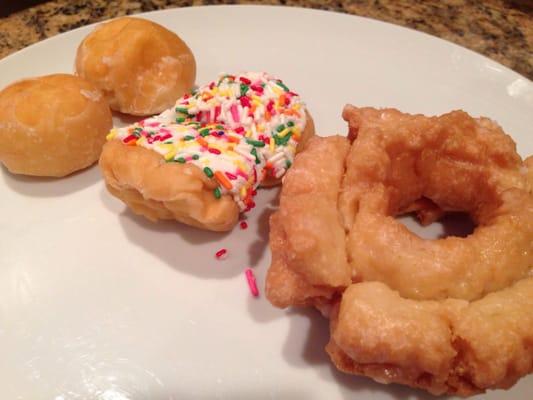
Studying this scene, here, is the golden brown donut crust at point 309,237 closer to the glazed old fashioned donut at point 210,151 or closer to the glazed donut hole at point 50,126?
the glazed old fashioned donut at point 210,151

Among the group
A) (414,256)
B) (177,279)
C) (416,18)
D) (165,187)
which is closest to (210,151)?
(165,187)

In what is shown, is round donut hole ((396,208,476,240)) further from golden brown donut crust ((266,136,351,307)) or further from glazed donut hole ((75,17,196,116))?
glazed donut hole ((75,17,196,116))

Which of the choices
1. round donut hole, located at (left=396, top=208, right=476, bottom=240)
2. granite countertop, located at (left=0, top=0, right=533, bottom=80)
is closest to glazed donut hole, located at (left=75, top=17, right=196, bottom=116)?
granite countertop, located at (left=0, top=0, right=533, bottom=80)

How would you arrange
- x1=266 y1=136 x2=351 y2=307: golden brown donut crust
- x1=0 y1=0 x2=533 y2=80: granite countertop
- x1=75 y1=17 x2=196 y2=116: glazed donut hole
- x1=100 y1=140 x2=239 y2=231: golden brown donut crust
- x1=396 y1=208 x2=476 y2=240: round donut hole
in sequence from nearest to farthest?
x1=266 y1=136 x2=351 y2=307: golden brown donut crust
x1=100 y1=140 x2=239 y2=231: golden brown donut crust
x1=396 y1=208 x2=476 y2=240: round donut hole
x1=75 y1=17 x2=196 y2=116: glazed donut hole
x1=0 y1=0 x2=533 y2=80: granite countertop

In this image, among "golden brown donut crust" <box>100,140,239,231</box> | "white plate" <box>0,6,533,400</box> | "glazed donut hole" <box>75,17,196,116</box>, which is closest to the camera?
"white plate" <box>0,6,533,400</box>

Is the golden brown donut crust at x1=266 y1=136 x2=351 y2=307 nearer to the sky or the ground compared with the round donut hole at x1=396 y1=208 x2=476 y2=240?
nearer to the sky

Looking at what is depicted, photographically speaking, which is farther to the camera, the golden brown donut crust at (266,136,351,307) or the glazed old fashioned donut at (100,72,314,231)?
the glazed old fashioned donut at (100,72,314,231)

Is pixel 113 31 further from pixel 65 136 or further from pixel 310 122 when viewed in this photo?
pixel 310 122
